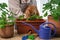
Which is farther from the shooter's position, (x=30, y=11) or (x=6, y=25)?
(x=30, y=11)

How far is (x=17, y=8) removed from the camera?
165 cm

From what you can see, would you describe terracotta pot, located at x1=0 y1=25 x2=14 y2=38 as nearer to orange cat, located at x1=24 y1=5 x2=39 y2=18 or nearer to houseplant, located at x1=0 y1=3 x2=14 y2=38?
houseplant, located at x1=0 y1=3 x2=14 y2=38

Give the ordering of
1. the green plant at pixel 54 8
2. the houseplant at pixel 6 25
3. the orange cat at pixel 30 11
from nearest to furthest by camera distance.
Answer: the green plant at pixel 54 8
the houseplant at pixel 6 25
the orange cat at pixel 30 11

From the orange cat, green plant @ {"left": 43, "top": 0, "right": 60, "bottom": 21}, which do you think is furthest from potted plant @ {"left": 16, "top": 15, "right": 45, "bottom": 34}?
green plant @ {"left": 43, "top": 0, "right": 60, "bottom": 21}

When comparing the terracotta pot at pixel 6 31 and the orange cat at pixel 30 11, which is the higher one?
the orange cat at pixel 30 11

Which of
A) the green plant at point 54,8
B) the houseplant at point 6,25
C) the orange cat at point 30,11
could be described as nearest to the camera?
the green plant at point 54,8

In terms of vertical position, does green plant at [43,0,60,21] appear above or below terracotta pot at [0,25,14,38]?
above

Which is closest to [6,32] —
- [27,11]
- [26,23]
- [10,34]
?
[10,34]

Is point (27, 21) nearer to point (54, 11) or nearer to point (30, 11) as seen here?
point (30, 11)

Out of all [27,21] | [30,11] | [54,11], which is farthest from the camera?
[30,11]

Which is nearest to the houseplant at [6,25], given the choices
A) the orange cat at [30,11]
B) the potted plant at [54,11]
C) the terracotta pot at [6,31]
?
the terracotta pot at [6,31]

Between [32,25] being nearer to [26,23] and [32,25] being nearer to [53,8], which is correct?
[26,23]

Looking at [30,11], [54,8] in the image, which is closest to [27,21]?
[30,11]

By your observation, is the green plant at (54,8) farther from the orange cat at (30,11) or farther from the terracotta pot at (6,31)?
the terracotta pot at (6,31)
